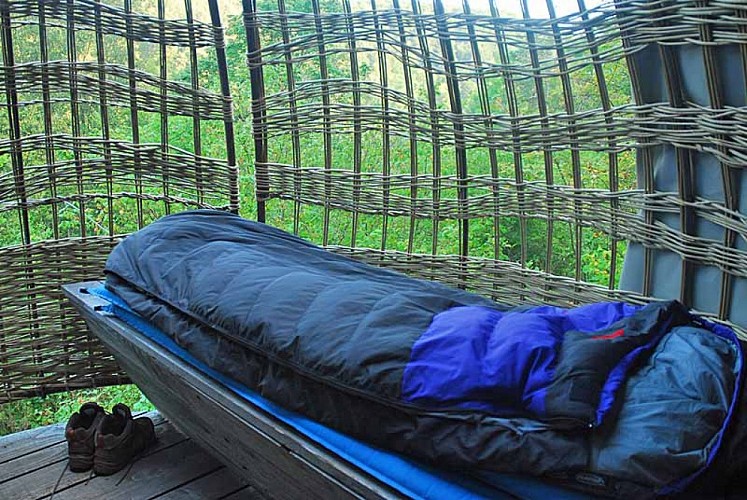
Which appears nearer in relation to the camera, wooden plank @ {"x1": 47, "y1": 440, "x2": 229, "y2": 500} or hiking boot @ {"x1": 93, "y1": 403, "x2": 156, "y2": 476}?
wooden plank @ {"x1": 47, "y1": 440, "x2": 229, "y2": 500}

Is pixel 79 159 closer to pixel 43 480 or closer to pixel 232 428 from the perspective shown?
pixel 43 480

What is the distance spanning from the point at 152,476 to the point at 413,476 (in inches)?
57.0

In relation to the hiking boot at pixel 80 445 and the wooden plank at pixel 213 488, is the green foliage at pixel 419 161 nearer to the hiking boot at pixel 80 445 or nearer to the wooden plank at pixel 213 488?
the hiking boot at pixel 80 445

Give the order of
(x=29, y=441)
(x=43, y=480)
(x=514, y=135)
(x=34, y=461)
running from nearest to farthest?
(x=514, y=135) → (x=43, y=480) → (x=34, y=461) → (x=29, y=441)

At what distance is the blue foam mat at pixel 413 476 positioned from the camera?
3.52ft

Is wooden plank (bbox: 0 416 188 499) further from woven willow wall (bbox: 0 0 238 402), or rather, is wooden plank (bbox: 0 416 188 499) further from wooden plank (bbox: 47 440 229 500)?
woven willow wall (bbox: 0 0 238 402)

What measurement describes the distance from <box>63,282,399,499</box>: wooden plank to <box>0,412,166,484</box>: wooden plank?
1.53ft

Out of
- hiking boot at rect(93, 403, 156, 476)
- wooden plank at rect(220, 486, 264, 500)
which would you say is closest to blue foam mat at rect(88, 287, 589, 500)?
wooden plank at rect(220, 486, 264, 500)

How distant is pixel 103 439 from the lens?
7.58 feet

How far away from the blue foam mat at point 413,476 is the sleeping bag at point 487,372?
23 mm

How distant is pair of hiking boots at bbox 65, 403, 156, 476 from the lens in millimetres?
2307

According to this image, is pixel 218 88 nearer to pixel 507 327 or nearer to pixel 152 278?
pixel 152 278

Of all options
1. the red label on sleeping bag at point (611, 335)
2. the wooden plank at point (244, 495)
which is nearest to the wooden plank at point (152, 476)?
the wooden plank at point (244, 495)

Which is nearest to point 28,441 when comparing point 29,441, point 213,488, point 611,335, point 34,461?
point 29,441
